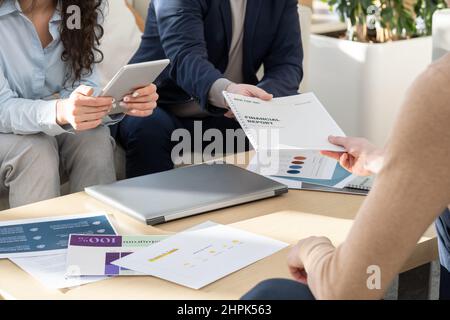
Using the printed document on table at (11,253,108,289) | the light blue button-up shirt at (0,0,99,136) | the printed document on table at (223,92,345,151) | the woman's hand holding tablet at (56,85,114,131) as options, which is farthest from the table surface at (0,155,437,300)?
the light blue button-up shirt at (0,0,99,136)

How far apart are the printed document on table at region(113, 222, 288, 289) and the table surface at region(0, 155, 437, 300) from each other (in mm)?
17

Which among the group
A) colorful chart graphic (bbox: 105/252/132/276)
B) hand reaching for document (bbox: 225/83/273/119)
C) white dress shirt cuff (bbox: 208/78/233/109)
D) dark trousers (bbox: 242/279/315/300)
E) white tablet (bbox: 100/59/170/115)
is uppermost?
white tablet (bbox: 100/59/170/115)

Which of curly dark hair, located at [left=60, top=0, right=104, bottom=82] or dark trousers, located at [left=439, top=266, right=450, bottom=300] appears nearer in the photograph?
dark trousers, located at [left=439, top=266, right=450, bottom=300]

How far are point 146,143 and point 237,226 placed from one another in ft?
2.70

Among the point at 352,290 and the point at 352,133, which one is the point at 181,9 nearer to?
the point at 352,133

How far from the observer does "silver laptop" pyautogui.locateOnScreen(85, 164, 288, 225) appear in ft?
4.99

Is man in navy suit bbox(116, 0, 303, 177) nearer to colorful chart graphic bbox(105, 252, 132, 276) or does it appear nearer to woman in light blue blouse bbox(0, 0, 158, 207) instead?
woman in light blue blouse bbox(0, 0, 158, 207)

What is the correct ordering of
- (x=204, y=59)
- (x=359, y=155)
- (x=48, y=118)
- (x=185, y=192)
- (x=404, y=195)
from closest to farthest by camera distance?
(x=404, y=195), (x=359, y=155), (x=185, y=192), (x=48, y=118), (x=204, y=59)

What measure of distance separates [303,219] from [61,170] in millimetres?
865

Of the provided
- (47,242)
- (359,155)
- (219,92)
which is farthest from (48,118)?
(359,155)

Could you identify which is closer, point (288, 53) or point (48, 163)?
point (48, 163)

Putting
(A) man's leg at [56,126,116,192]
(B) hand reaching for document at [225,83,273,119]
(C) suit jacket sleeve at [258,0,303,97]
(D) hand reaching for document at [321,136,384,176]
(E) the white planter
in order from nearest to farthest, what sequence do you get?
(D) hand reaching for document at [321,136,384,176], (B) hand reaching for document at [225,83,273,119], (A) man's leg at [56,126,116,192], (C) suit jacket sleeve at [258,0,303,97], (E) the white planter

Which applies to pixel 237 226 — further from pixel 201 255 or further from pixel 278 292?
pixel 278 292

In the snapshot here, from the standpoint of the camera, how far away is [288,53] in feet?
7.93
